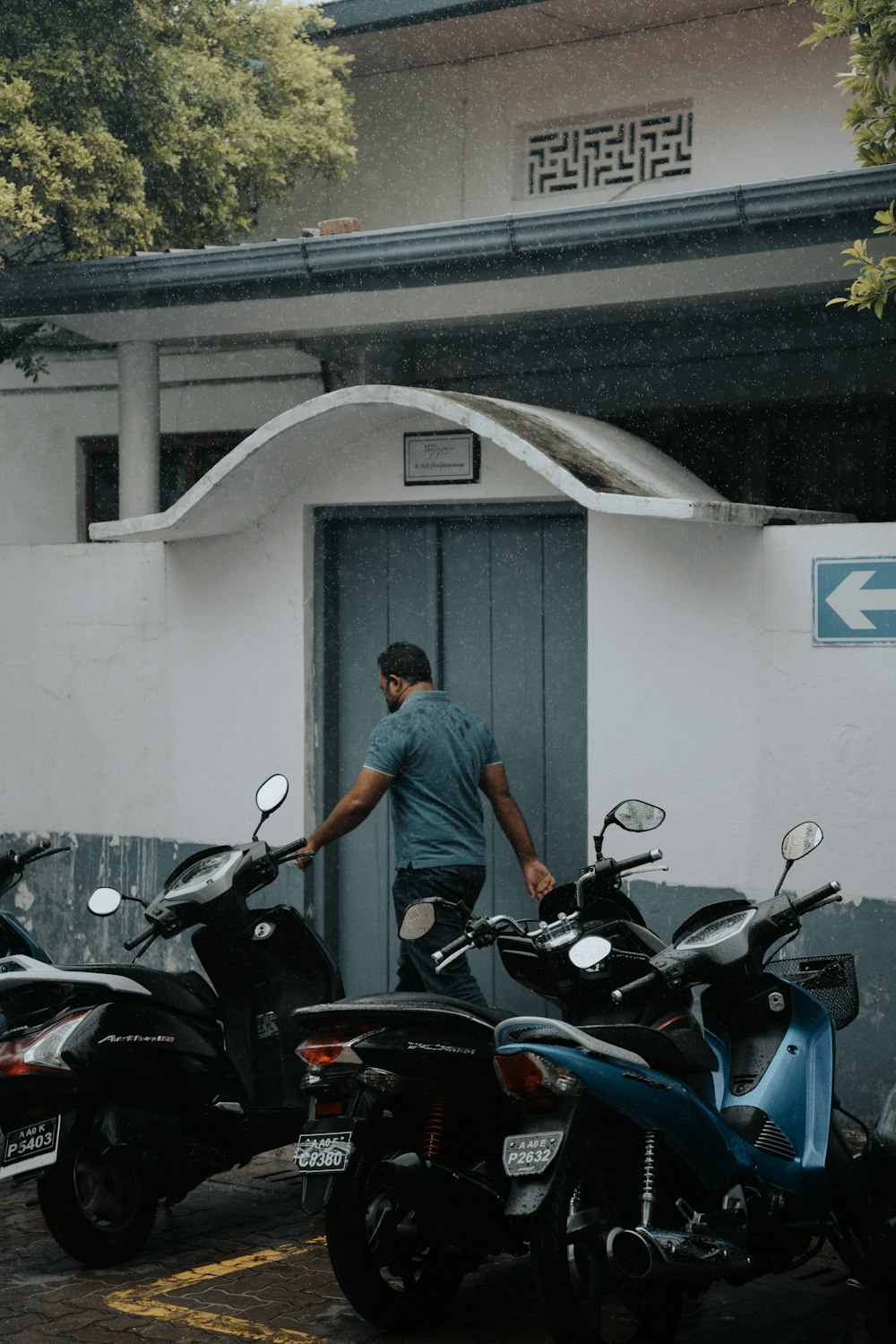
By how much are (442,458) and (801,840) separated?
3325 millimetres

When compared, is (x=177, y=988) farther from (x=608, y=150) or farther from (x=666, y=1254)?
(x=608, y=150)

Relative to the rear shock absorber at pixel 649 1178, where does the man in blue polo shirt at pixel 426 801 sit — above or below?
above

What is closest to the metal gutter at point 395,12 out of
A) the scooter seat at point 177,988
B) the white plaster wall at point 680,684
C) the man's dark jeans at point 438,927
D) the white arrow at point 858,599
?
the white plaster wall at point 680,684

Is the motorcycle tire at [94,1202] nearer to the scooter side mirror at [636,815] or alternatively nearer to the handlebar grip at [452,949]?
the handlebar grip at [452,949]

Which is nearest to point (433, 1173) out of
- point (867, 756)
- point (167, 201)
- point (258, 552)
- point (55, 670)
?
point (867, 756)

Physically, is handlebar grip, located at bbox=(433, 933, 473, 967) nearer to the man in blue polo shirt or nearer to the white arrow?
the man in blue polo shirt

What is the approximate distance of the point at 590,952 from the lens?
4492mm

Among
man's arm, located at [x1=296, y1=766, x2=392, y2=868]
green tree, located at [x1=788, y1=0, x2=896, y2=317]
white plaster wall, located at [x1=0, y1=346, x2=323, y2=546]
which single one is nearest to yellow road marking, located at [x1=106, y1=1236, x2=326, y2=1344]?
man's arm, located at [x1=296, y1=766, x2=392, y2=868]

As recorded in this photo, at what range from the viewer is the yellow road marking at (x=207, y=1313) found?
4.96 meters

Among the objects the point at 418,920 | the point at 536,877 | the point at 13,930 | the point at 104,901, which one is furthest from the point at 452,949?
the point at 13,930

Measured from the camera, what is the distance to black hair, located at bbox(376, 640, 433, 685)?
273 inches

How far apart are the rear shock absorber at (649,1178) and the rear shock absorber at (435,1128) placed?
0.68 meters

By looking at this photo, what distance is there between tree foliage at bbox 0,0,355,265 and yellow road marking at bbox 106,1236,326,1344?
619 centimetres

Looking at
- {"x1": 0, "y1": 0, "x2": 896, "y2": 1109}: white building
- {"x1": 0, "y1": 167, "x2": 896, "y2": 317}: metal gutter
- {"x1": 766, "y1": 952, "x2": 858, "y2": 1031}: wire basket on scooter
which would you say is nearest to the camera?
{"x1": 766, "y1": 952, "x2": 858, "y2": 1031}: wire basket on scooter
